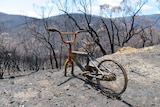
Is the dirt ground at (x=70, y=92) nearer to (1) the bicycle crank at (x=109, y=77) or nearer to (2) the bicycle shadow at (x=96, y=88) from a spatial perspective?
(2) the bicycle shadow at (x=96, y=88)

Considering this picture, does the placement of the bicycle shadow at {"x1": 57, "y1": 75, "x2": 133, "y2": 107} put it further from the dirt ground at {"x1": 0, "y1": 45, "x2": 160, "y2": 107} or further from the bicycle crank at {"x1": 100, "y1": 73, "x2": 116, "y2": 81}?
the bicycle crank at {"x1": 100, "y1": 73, "x2": 116, "y2": 81}

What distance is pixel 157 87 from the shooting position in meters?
6.55

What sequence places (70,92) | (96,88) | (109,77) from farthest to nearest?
(96,88)
(70,92)
(109,77)

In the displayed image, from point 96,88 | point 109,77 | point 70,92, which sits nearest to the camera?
point 109,77

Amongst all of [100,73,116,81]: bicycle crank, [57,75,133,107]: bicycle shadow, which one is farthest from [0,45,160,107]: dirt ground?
[100,73,116,81]: bicycle crank

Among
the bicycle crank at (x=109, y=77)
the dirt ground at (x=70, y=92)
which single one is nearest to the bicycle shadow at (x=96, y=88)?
the dirt ground at (x=70, y=92)

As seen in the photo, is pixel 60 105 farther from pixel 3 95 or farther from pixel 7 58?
pixel 7 58

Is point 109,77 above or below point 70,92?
above

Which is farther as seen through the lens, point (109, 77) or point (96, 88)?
point (96, 88)

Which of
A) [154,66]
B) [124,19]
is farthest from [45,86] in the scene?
[124,19]

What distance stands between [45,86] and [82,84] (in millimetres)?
846

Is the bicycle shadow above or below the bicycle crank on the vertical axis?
below

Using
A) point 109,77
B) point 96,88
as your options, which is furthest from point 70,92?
point 109,77

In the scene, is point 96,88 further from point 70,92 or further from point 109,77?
point 109,77
